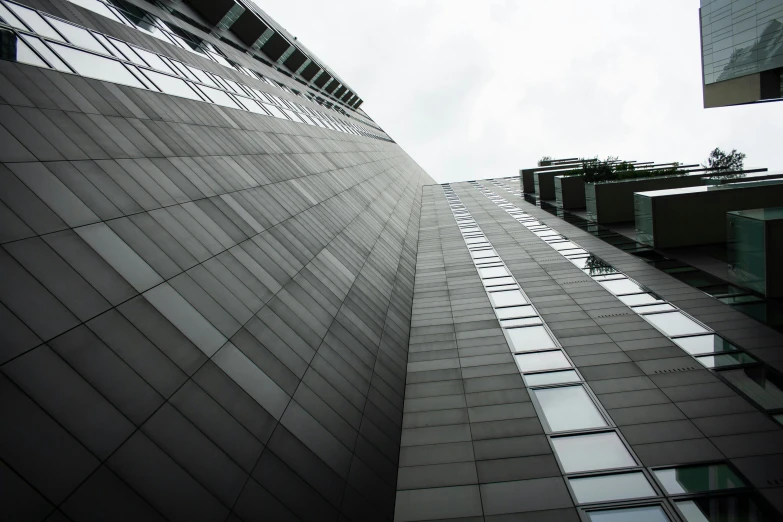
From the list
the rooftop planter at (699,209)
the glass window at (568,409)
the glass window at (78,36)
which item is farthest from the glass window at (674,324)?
the glass window at (78,36)

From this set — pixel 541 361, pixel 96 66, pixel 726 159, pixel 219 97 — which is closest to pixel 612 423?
pixel 541 361

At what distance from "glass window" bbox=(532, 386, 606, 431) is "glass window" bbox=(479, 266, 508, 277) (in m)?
11.2

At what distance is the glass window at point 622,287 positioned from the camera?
21172mm

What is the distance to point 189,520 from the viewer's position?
Answer: 6086mm

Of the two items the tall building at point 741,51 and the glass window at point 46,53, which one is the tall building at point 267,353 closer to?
the glass window at point 46,53

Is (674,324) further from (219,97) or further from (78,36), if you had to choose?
(78,36)

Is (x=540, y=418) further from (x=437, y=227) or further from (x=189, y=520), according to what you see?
(x=437, y=227)

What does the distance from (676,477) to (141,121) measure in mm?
14205

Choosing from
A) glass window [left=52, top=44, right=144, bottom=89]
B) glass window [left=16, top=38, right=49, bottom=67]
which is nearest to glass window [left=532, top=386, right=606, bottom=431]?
glass window [left=52, top=44, right=144, bottom=89]

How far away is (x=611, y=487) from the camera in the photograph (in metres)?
10.8

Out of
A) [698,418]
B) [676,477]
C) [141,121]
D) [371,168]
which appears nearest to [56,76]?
[141,121]

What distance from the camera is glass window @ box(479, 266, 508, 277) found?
25422mm

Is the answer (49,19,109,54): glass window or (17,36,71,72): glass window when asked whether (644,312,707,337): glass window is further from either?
(49,19,109,54): glass window

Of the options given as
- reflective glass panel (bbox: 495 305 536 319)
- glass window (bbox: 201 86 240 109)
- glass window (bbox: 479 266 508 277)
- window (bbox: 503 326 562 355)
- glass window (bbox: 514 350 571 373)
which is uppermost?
glass window (bbox: 201 86 240 109)
